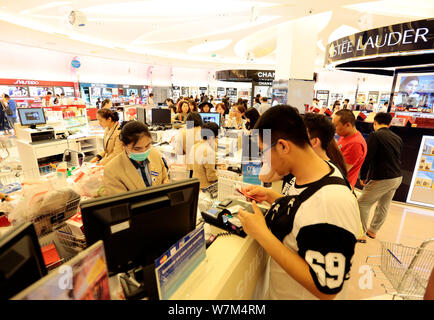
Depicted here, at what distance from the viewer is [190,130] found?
129 inches

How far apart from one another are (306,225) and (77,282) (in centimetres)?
79

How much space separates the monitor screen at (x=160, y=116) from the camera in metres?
5.93

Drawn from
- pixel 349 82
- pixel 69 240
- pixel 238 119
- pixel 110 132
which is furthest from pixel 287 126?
pixel 349 82

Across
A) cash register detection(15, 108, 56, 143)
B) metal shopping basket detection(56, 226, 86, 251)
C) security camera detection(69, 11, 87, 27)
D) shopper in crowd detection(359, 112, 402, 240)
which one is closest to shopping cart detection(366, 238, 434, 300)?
shopper in crowd detection(359, 112, 402, 240)

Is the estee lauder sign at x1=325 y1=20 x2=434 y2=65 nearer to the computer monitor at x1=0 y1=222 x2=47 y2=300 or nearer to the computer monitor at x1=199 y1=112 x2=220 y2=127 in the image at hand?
the computer monitor at x1=199 y1=112 x2=220 y2=127

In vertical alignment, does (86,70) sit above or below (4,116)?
above

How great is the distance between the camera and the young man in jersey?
856 mm

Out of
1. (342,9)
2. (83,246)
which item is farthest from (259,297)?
(342,9)

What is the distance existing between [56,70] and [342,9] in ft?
45.3

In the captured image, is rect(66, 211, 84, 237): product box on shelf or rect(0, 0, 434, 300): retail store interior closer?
rect(0, 0, 434, 300): retail store interior

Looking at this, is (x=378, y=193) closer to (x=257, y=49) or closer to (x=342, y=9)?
(x=342, y=9)

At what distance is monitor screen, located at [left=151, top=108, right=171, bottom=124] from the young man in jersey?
5.24 meters

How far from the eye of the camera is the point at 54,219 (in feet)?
4.43

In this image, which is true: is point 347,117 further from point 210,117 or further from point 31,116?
point 31,116
